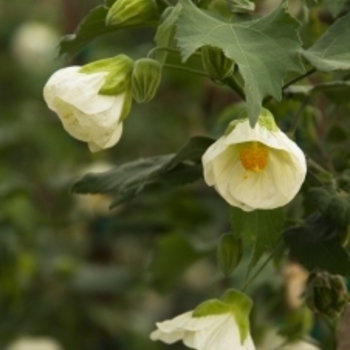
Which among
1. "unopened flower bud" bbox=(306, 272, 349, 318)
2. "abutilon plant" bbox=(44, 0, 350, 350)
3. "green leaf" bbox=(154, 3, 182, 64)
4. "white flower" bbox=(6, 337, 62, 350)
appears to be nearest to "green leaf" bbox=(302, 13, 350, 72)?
"abutilon plant" bbox=(44, 0, 350, 350)

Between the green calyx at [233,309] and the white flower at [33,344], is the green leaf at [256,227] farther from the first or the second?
the white flower at [33,344]

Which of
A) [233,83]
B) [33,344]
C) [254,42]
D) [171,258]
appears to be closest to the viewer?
[254,42]

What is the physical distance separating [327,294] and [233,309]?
0.09m

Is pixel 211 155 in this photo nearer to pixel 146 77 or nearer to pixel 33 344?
pixel 146 77

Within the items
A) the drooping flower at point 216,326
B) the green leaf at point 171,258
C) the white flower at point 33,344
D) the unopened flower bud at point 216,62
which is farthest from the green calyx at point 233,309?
the white flower at point 33,344

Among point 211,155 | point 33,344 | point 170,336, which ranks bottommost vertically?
point 33,344

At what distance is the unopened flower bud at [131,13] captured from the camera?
30.9 inches

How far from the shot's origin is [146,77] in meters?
0.76

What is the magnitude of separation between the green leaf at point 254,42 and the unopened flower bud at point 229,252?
0.20m

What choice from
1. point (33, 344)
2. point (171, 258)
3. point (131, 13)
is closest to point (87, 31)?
point (131, 13)

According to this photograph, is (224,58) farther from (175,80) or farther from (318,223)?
(175,80)

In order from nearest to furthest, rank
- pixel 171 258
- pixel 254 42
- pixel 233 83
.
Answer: pixel 254 42 → pixel 233 83 → pixel 171 258

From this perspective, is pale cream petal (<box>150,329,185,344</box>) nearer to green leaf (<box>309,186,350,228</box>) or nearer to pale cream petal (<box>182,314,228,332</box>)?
pale cream petal (<box>182,314,228,332</box>)

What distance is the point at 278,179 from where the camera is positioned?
755mm
